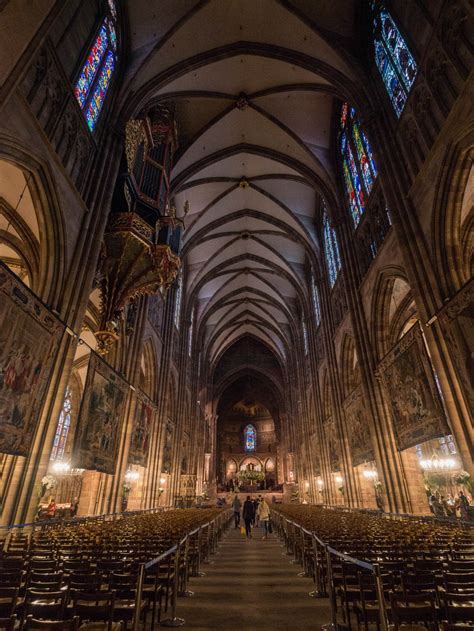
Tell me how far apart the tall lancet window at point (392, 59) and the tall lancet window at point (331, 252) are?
26.2ft

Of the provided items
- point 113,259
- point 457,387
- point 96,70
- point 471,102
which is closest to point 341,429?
point 457,387

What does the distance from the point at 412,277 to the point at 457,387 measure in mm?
3165

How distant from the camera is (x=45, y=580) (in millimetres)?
3738

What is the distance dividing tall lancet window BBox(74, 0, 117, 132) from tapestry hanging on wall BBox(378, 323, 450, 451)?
1275cm

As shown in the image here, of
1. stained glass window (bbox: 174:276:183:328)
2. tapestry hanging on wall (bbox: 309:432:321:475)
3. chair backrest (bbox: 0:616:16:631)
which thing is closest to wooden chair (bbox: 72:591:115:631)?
chair backrest (bbox: 0:616:16:631)

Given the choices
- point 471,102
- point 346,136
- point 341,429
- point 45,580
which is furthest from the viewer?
point 341,429

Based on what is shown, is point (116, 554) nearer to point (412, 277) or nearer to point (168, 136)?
point (412, 277)

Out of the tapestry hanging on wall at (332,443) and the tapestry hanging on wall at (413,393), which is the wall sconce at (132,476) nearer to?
the tapestry hanging on wall at (332,443)

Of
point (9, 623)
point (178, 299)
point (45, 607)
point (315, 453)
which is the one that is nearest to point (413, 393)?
point (45, 607)

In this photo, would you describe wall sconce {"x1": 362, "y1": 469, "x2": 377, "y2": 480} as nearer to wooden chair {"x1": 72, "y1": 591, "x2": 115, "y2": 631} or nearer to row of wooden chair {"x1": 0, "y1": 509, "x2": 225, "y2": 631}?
row of wooden chair {"x1": 0, "y1": 509, "x2": 225, "y2": 631}

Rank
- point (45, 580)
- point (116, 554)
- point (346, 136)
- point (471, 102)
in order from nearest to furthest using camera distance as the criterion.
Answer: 1. point (45, 580)
2. point (116, 554)
3. point (471, 102)
4. point (346, 136)

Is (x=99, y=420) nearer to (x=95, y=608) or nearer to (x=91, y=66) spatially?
(x=95, y=608)

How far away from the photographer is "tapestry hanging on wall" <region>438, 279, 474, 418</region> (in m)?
7.90

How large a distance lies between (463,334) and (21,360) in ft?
32.7
